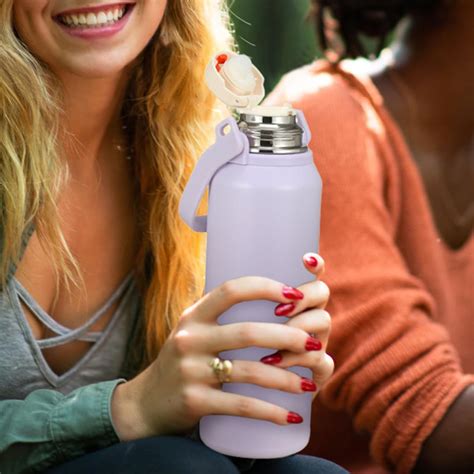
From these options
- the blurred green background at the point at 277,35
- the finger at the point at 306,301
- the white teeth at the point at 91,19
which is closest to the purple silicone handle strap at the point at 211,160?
the finger at the point at 306,301

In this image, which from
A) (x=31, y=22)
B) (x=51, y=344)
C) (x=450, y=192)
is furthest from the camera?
(x=450, y=192)

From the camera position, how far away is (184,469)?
5.55ft

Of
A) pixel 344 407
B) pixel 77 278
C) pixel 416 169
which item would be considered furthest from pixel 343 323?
pixel 77 278

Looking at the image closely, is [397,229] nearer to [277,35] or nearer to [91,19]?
[91,19]

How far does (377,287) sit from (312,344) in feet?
2.29

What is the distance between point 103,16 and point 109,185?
36cm

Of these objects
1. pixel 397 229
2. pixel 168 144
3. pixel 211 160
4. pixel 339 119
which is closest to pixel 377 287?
pixel 397 229

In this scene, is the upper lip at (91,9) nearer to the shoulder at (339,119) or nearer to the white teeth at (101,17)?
the white teeth at (101,17)

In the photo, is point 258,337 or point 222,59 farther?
point 222,59

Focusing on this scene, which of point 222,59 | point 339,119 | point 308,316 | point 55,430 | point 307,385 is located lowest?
point 55,430

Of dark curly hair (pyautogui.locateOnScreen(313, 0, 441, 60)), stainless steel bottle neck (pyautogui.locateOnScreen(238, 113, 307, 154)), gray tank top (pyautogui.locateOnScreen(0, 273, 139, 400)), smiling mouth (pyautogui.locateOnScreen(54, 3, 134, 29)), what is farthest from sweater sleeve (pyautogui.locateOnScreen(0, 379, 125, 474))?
dark curly hair (pyautogui.locateOnScreen(313, 0, 441, 60))

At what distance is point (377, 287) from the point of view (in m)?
2.36

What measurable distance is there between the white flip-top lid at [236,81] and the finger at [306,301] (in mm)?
258

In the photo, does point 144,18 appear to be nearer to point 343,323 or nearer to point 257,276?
point 257,276
